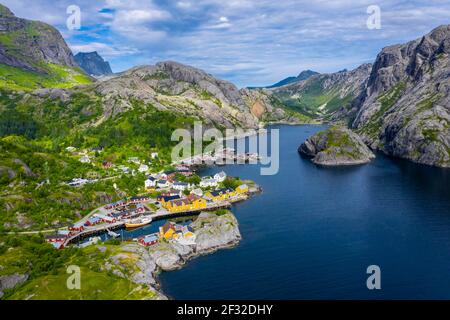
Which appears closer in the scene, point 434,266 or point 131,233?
point 434,266

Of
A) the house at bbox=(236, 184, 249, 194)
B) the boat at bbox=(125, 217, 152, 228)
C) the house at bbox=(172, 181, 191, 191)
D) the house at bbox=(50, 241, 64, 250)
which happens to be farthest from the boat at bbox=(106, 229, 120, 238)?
the house at bbox=(236, 184, 249, 194)

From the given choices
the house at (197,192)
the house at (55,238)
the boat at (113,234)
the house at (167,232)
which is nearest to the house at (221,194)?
the house at (197,192)

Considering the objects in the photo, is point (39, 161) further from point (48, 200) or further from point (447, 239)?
point (447, 239)

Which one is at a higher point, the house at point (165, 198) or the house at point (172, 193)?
the house at point (172, 193)

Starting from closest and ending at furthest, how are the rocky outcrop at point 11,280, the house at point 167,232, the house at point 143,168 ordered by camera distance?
the rocky outcrop at point 11,280 < the house at point 167,232 < the house at point 143,168

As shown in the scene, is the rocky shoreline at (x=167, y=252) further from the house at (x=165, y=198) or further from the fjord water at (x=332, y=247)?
the house at (x=165, y=198)

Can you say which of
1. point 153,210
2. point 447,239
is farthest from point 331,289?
point 153,210

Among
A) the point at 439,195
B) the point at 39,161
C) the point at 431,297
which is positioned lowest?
the point at 431,297

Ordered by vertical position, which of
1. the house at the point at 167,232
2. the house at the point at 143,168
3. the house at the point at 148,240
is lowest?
the house at the point at 148,240
